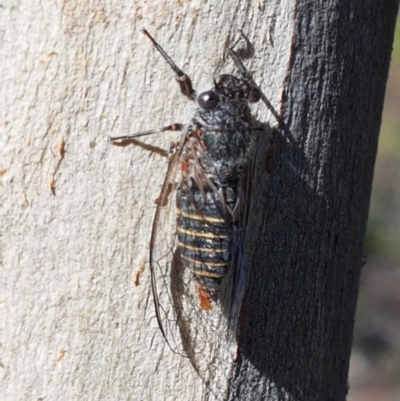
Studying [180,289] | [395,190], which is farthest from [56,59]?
[395,190]

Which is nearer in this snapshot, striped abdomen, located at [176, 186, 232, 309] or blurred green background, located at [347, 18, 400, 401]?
striped abdomen, located at [176, 186, 232, 309]

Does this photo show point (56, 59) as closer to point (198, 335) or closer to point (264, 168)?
point (264, 168)

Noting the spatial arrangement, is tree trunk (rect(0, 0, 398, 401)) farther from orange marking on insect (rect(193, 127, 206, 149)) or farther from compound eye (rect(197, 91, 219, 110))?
orange marking on insect (rect(193, 127, 206, 149))

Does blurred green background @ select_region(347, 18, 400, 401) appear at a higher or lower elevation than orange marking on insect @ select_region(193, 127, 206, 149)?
higher

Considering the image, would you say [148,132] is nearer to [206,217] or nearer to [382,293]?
[206,217]

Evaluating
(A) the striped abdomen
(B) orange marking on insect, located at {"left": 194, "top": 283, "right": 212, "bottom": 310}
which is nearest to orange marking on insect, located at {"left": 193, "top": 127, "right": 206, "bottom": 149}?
(A) the striped abdomen

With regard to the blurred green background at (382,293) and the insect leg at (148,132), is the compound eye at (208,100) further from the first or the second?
the blurred green background at (382,293)

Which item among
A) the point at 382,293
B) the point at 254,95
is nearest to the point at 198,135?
the point at 254,95

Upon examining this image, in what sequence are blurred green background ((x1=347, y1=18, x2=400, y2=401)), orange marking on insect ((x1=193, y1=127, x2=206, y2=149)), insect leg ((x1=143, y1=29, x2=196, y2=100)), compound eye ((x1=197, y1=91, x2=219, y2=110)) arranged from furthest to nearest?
blurred green background ((x1=347, y1=18, x2=400, y2=401)), orange marking on insect ((x1=193, y1=127, x2=206, y2=149)), compound eye ((x1=197, y1=91, x2=219, y2=110)), insect leg ((x1=143, y1=29, x2=196, y2=100))
